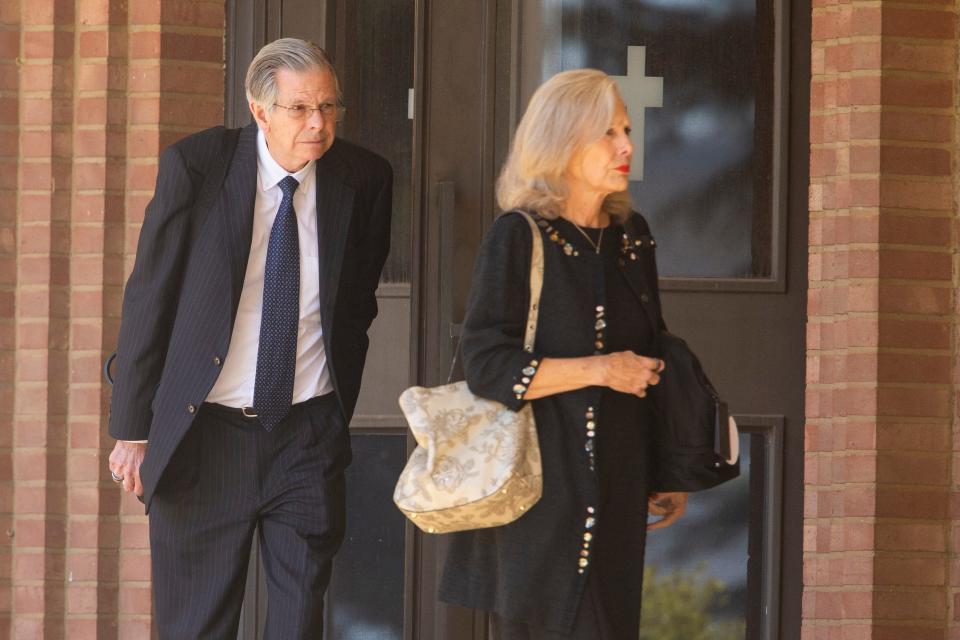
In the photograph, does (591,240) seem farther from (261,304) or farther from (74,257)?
(74,257)

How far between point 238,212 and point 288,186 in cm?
14

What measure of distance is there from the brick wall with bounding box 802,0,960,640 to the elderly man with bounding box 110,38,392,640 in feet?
5.32

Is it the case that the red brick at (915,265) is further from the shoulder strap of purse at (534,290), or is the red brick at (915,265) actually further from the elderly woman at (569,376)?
the shoulder strap of purse at (534,290)

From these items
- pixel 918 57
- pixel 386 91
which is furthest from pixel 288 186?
pixel 918 57

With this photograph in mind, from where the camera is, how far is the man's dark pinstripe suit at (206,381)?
147 inches

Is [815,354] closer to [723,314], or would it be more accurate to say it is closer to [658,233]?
[723,314]

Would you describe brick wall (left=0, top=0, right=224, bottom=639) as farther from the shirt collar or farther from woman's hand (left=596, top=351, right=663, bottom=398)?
woman's hand (left=596, top=351, right=663, bottom=398)

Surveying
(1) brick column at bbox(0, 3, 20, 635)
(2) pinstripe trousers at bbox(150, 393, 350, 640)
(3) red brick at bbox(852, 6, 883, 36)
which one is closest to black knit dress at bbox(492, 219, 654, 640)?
(2) pinstripe trousers at bbox(150, 393, 350, 640)

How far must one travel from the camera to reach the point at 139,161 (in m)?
4.76

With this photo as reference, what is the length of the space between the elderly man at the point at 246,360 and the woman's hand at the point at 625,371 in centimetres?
85

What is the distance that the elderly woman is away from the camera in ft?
10.6

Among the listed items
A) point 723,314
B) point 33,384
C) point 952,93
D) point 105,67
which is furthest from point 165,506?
point 952,93

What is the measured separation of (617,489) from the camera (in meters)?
3.31

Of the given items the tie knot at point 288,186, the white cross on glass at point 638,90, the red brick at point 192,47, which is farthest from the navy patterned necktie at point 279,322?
the white cross on glass at point 638,90
